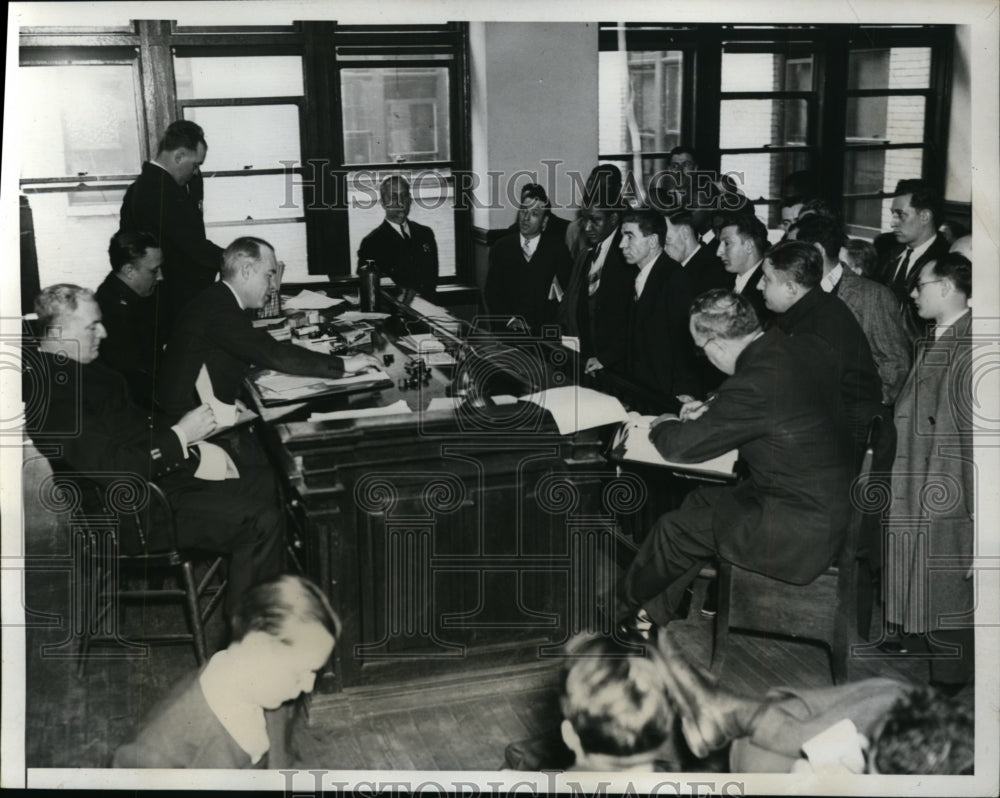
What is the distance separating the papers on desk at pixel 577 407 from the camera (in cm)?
351

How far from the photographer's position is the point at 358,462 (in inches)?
131

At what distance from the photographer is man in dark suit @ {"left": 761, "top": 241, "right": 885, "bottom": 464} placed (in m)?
3.54

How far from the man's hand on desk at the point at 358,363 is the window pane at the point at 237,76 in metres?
0.98

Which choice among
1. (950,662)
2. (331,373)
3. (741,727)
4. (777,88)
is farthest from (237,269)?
(950,662)

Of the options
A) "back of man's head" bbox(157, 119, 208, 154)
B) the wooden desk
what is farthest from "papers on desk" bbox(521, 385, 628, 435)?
"back of man's head" bbox(157, 119, 208, 154)

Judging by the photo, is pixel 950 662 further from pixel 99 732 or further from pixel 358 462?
pixel 99 732

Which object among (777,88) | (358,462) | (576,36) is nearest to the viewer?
(358,462)

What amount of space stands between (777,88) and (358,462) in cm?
212

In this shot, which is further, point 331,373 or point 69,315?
point 331,373

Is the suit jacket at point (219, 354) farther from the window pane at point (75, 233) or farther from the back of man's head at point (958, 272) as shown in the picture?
the back of man's head at point (958, 272)

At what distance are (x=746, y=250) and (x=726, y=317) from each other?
1.55 ft

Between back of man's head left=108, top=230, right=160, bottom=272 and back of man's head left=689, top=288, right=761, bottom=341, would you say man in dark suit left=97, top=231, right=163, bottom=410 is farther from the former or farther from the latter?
back of man's head left=689, top=288, right=761, bottom=341

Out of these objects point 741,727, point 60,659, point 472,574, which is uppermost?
point 472,574

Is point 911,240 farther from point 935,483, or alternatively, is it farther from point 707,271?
point 935,483
